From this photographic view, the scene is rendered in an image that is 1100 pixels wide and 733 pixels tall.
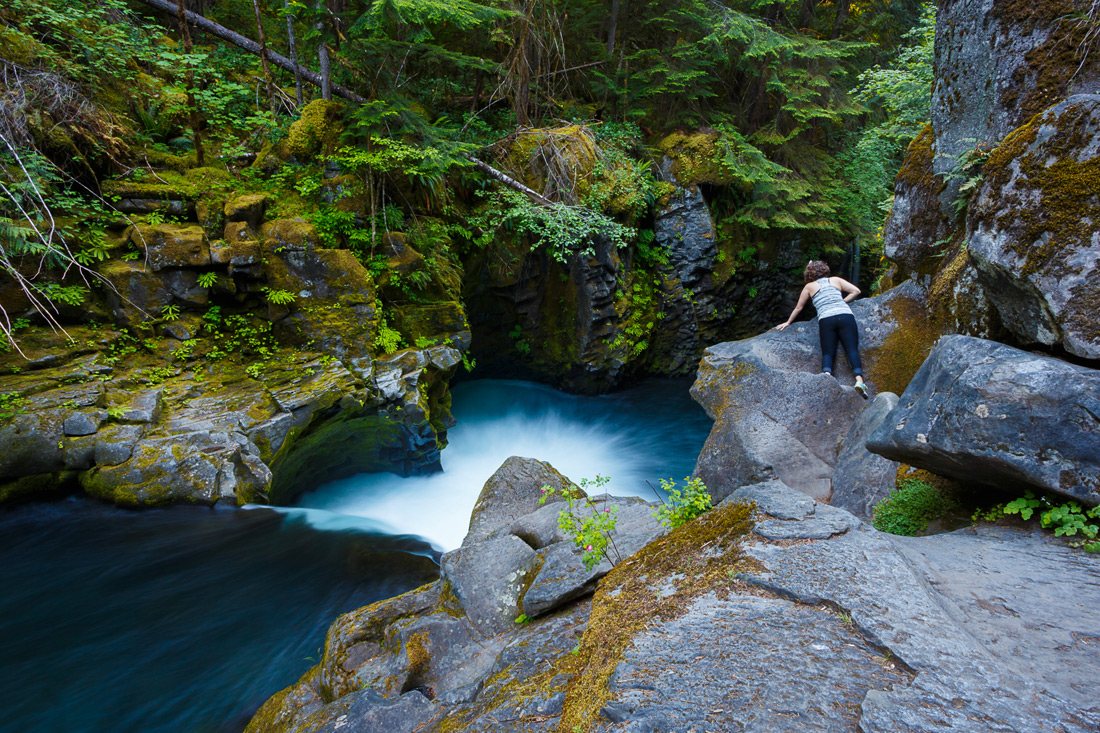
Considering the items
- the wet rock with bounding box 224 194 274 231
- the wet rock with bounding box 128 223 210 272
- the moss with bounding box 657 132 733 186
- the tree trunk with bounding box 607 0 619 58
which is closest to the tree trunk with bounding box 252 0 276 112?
the wet rock with bounding box 224 194 274 231

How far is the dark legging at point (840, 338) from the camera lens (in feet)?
20.5

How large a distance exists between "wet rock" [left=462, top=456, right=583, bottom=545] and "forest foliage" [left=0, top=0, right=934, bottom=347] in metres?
4.49

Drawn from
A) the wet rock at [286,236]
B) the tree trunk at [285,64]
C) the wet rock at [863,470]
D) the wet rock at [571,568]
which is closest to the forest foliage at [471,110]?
the tree trunk at [285,64]

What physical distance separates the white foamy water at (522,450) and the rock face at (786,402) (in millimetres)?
3273

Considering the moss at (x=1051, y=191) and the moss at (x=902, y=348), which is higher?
the moss at (x=1051, y=191)

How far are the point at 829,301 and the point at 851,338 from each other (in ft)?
1.88

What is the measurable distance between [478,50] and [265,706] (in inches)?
486

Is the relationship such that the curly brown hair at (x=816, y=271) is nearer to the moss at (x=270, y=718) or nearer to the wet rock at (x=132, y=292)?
the moss at (x=270, y=718)

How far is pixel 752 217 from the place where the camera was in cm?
1273

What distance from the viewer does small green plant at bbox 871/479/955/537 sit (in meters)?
3.75

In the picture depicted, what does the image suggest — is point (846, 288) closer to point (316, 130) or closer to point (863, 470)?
point (863, 470)

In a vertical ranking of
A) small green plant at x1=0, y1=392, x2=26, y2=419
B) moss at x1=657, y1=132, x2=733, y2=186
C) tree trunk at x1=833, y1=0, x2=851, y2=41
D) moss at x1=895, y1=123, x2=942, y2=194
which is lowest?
small green plant at x1=0, y1=392, x2=26, y2=419

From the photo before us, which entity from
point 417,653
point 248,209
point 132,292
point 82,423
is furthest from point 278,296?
point 417,653

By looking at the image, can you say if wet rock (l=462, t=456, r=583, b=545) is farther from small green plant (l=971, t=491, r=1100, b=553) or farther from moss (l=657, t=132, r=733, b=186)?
moss (l=657, t=132, r=733, b=186)
